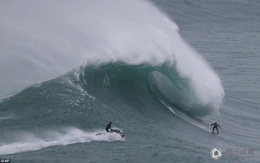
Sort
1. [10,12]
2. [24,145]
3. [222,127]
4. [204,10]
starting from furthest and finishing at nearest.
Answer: [204,10], [10,12], [222,127], [24,145]

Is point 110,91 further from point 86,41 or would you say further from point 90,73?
point 86,41

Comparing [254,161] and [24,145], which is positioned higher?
[254,161]

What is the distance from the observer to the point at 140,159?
17.9 m

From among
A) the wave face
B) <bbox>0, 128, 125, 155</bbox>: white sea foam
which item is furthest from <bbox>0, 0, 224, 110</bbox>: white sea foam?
<bbox>0, 128, 125, 155</bbox>: white sea foam

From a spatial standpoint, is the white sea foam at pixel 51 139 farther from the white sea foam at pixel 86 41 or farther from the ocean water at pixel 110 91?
the white sea foam at pixel 86 41

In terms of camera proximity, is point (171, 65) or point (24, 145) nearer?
point (24, 145)

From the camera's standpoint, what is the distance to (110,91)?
82.4 ft

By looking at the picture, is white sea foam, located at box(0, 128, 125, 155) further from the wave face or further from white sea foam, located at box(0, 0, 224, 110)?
white sea foam, located at box(0, 0, 224, 110)

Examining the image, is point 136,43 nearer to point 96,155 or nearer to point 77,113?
point 77,113

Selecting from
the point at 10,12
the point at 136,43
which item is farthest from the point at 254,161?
the point at 10,12

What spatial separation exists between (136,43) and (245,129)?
23.9 feet

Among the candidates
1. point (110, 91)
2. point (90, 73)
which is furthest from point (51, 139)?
point (110, 91)

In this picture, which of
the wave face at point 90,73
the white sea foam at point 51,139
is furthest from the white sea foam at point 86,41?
the white sea foam at point 51,139

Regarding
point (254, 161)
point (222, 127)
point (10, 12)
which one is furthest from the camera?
point (10, 12)
